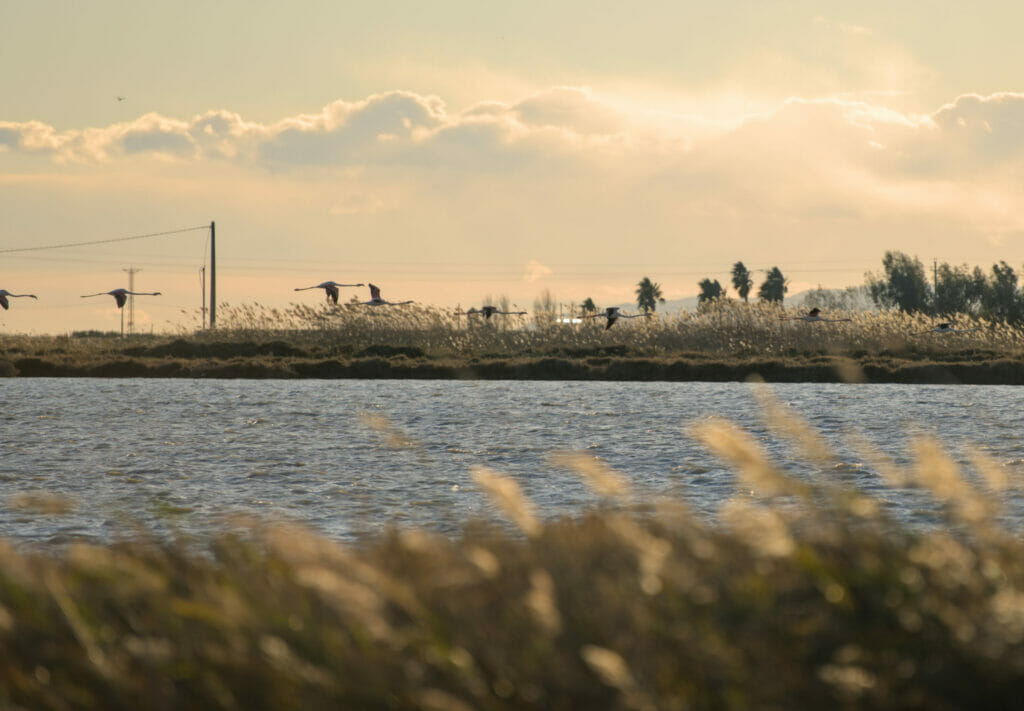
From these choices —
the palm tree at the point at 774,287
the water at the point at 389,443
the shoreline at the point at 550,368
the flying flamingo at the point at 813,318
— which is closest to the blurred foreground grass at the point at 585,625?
the water at the point at 389,443

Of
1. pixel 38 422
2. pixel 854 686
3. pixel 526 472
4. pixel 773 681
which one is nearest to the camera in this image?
pixel 854 686

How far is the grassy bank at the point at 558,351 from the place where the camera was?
46.4m

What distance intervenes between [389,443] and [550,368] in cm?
3943

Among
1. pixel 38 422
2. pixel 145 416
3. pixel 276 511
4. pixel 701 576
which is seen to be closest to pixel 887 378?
pixel 145 416

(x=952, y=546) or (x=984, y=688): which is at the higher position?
(x=952, y=546)

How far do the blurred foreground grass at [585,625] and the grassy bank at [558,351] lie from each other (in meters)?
41.2

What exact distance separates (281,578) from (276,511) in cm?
920

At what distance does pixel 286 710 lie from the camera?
4559mm

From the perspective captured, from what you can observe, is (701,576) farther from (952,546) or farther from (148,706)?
(148,706)

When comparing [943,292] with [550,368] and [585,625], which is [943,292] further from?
[585,625]

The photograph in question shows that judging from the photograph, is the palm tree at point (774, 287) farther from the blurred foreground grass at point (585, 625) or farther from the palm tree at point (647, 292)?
the blurred foreground grass at point (585, 625)

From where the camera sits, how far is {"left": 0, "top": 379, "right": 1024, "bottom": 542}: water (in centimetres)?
1424

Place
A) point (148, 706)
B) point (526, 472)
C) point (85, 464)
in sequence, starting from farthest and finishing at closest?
point (85, 464)
point (526, 472)
point (148, 706)

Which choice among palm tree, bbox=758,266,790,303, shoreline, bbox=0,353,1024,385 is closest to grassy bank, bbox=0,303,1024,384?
shoreline, bbox=0,353,1024,385
